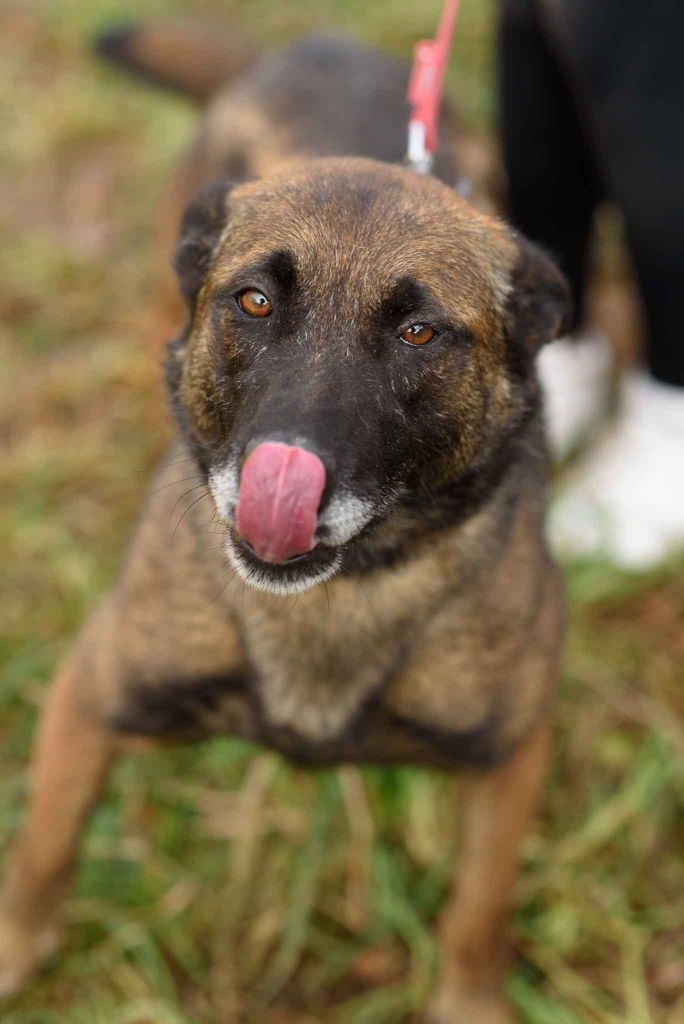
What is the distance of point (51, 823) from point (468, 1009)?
110 cm

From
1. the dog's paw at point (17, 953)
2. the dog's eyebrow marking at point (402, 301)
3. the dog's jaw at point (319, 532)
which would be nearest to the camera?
the dog's jaw at point (319, 532)

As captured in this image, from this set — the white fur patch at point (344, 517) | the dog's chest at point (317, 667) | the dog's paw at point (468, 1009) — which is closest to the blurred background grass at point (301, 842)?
the dog's paw at point (468, 1009)

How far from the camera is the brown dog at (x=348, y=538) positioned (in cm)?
196

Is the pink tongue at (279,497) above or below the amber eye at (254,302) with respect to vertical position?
below

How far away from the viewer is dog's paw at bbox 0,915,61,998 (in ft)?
9.07

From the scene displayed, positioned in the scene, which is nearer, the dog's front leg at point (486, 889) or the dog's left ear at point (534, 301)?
the dog's left ear at point (534, 301)

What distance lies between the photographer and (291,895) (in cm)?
301

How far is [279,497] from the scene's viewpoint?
1.79m

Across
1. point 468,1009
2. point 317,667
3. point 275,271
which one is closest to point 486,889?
point 468,1009

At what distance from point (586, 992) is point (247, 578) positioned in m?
1.59

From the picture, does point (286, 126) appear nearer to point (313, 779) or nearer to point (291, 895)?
point (313, 779)

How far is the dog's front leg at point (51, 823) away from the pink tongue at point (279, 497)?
36.0 inches

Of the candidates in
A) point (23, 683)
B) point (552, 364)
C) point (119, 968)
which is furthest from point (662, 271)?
point (119, 968)

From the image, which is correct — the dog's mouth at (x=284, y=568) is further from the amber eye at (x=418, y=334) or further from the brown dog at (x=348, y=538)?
the amber eye at (x=418, y=334)
